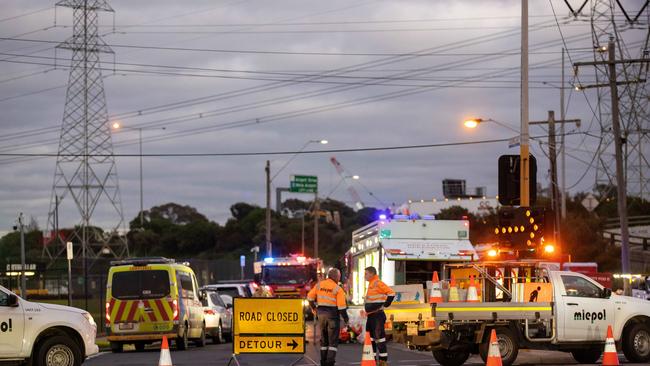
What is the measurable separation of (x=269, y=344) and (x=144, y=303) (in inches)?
374

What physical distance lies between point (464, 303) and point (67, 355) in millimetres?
7033

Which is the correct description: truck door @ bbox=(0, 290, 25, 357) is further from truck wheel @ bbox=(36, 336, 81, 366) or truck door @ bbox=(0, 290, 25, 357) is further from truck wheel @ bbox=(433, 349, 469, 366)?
truck wheel @ bbox=(433, 349, 469, 366)

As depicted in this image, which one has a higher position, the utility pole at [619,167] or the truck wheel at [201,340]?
the utility pole at [619,167]

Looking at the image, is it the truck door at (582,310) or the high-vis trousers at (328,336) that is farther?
the truck door at (582,310)

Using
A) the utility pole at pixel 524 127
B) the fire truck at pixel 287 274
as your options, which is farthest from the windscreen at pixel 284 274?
the utility pole at pixel 524 127

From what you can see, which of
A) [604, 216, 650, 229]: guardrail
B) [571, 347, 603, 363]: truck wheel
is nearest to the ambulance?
[571, 347, 603, 363]: truck wheel

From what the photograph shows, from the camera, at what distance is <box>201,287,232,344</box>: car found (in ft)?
104

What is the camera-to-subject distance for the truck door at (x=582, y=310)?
67.4ft

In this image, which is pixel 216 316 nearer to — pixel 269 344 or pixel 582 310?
pixel 269 344

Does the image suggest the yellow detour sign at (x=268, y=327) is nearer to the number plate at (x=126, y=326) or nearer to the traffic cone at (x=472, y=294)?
the traffic cone at (x=472, y=294)

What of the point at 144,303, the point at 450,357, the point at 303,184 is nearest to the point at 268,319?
the point at 450,357

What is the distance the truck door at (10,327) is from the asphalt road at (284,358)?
4.03 meters

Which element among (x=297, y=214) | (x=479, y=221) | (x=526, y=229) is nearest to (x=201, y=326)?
(x=526, y=229)

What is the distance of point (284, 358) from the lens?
24.3 meters
